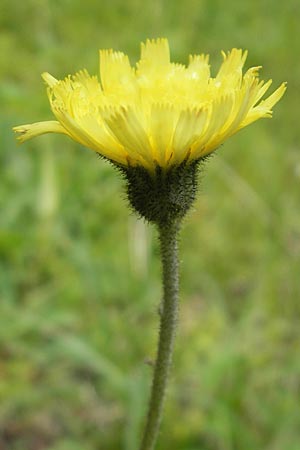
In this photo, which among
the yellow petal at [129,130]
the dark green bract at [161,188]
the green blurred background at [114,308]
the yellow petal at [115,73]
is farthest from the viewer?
the green blurred background at [114,308]

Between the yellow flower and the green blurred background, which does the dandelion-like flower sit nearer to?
the yellow flower

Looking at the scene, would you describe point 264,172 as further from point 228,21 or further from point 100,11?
point 100,11

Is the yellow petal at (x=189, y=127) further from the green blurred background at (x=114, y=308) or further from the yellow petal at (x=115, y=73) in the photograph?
the green blurred background at (x=114, y=308)

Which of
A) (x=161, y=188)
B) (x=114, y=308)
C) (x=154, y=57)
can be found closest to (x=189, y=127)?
(x=161, y=188)

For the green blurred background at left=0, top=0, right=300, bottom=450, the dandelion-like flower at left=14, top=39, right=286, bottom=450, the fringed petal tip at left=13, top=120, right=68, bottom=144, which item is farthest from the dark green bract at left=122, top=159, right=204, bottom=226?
the green blurred background at left=0, top=0, right=300, bottom=450

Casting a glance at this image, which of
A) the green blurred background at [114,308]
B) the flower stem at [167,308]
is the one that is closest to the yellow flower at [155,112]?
the flower stem at [167,308]

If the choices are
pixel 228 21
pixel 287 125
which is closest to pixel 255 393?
pixel 287 125
